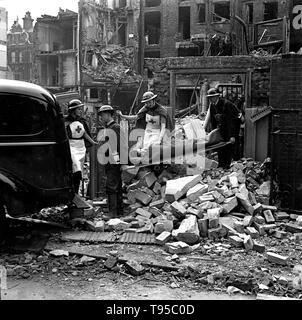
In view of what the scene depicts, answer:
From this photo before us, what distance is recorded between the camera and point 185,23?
4162 centimetres

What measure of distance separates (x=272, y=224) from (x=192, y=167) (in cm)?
209

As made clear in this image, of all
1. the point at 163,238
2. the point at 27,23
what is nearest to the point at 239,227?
the point at 163,238

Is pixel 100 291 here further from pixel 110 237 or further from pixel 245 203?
pixel 245 203

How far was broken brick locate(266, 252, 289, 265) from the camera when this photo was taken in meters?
5.33

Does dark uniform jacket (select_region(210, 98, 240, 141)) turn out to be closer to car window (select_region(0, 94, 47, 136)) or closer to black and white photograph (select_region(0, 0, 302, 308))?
black and white photograph (select_region(0, 0, 302, 308))

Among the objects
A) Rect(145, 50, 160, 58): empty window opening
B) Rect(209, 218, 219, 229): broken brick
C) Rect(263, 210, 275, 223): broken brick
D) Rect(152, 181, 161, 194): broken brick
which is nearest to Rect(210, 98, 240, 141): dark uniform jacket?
Rect(152, 181, 161, 194): broken brick

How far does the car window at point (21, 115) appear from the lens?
5688mm

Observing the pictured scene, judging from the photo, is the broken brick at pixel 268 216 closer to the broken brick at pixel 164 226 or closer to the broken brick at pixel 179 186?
the broken brick at pixel 179 186

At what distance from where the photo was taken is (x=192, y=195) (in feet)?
23.6

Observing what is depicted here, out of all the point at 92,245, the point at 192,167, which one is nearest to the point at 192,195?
the point at 192,167

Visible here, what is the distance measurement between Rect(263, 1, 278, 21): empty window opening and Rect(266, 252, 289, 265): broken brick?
3536 centimetres

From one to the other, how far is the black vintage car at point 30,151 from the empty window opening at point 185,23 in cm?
3649
